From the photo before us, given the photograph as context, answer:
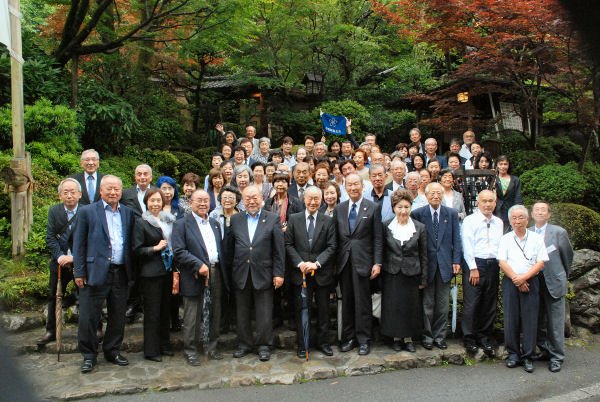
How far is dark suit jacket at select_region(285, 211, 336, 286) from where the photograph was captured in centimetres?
552

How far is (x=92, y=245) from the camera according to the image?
4871 millimetres

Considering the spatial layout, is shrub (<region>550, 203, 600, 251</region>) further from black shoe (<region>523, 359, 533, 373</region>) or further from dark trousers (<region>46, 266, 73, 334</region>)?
dark trousers (<region>46, 266, 73, 334</region>)

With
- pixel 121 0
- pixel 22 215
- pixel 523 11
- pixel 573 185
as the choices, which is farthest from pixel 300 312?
pixel 121 0

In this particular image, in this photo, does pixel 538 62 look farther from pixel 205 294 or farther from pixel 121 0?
pixel 121 0

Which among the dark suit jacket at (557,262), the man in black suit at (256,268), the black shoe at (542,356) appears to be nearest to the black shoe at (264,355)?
the man in black suit at (256,268)

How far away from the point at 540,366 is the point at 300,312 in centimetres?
304

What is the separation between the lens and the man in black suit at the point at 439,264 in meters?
5.68

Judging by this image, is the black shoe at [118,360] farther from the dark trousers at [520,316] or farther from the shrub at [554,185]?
the shrub at [554,185]

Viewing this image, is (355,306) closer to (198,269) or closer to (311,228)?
(311,228)

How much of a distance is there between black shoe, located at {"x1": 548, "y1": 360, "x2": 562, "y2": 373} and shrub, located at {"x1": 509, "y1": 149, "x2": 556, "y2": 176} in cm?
646

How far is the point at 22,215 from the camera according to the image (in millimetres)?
6559

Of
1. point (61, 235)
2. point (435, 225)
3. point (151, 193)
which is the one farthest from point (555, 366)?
point (61, 235)

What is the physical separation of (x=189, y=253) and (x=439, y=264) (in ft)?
10.6

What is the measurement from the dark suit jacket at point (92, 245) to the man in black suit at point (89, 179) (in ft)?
2.87
